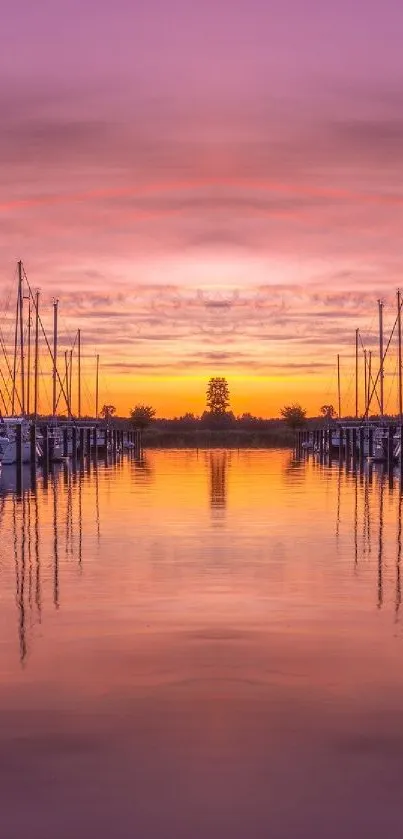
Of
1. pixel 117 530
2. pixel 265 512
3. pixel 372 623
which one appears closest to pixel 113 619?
pixel 372 623

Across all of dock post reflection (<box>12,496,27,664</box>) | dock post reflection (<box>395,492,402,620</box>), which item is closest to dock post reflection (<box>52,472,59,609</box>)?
dock post reflection (<box>12,496,27,664</box>)

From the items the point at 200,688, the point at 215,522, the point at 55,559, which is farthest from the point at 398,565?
the point at 200,688

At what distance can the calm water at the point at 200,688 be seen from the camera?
7688 mm

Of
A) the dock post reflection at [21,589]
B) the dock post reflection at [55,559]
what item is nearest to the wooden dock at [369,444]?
the dock post reflection at [55,559]

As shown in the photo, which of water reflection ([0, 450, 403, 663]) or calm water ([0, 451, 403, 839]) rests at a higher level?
calm water ([0, 451, 403, 839])

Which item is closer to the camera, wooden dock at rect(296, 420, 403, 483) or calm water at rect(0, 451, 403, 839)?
calm water at rect(0, 451, 403, 839)

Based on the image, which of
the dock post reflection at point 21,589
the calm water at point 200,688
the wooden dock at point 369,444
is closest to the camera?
the calm water at point 200,688

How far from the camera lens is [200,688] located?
10.9 m

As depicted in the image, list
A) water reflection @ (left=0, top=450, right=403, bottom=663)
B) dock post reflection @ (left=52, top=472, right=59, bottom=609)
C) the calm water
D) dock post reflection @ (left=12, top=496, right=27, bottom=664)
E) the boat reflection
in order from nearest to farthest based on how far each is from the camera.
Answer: the calm water, dock post reflection @ (left=12, top=496, right=27, bottom=664), the boat reflection, dock post reflection @ (left=52, top=472, right=59, bottom=609), water reflection @ (left=0, top=450, right=403, bottom=663)

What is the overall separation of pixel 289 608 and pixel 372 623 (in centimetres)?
144

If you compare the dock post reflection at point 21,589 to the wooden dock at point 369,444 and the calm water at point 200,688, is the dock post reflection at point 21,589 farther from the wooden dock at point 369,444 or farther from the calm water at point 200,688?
the wooden dock at point 369,444

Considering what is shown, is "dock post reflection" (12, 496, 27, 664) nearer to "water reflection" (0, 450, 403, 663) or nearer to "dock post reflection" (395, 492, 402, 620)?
"water reflection" (0, 450, 403, 663)

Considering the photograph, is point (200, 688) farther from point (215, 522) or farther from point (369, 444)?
point (369, 444)

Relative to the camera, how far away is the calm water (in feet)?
25.2
